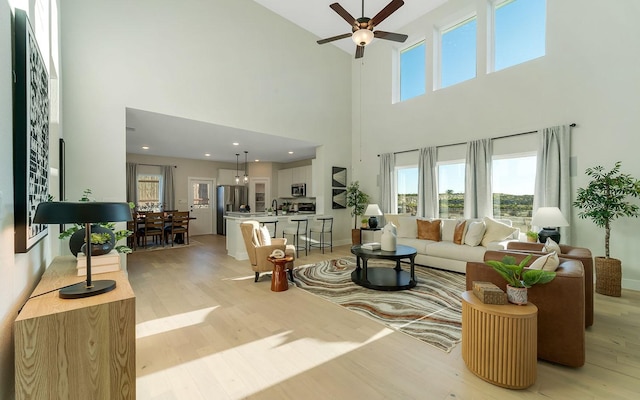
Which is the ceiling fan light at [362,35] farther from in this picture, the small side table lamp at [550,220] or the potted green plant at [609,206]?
the potted green plant at [609,206]

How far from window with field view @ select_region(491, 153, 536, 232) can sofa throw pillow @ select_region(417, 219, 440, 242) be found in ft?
3.71

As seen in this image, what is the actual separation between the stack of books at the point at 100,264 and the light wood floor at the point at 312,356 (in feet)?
2.93

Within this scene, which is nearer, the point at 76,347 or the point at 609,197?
the point at 76,347

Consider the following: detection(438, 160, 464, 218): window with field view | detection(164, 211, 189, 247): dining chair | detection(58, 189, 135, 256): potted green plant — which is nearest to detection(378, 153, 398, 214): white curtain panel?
detection(438, 160, 464, 218): window with field view

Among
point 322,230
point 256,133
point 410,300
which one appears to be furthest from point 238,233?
point 410,300

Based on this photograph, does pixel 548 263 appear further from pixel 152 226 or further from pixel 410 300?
pixel 152 226

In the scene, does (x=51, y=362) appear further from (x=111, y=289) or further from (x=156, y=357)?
(x=156, y=357)

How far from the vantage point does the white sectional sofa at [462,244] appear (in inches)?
173

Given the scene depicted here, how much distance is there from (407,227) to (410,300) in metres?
2.41

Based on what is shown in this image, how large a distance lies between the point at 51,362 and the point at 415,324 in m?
2.77

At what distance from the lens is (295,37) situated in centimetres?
638

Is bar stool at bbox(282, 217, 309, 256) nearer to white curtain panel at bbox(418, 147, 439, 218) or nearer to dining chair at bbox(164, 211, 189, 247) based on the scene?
white curtain panel at bbox(418, 147, 439, 218)

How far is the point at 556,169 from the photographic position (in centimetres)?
433

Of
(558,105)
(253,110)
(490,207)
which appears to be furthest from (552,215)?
(253,110)
